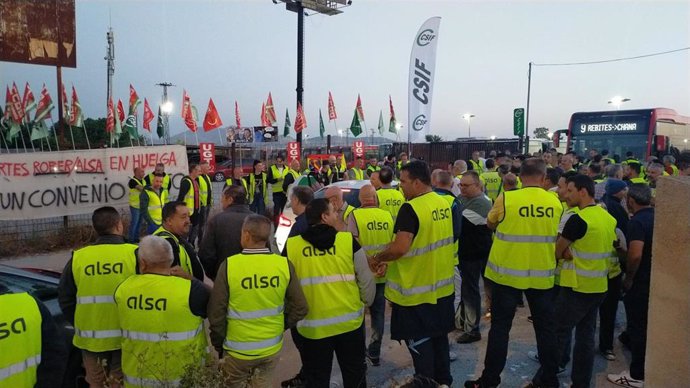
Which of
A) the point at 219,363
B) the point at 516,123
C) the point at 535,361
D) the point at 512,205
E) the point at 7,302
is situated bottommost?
the point at 535,361

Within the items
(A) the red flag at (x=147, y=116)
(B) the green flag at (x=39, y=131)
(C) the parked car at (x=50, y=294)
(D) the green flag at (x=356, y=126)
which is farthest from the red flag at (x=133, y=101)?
(C) the parked car at (x=50, y=294)

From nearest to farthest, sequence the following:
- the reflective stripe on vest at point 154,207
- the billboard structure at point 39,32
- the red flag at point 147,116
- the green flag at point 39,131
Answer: the reflective stripe on vest at point 154,207, the billboard structure at point 39,32, the green flag at point 39,131, the red flag at point 147,116

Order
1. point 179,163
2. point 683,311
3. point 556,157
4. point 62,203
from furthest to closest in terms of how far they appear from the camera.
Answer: point 179,163
point 556,157
point 62,203
point 683,311

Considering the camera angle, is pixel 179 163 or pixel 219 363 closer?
pixel 219 363

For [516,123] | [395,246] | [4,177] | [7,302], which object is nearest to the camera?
[7,302]

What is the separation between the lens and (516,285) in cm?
397

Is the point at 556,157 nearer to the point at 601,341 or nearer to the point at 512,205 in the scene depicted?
the point at 601,341

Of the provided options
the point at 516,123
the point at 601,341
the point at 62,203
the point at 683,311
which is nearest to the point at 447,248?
the point at 683,311

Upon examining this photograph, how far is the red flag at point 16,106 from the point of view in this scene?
1362cm

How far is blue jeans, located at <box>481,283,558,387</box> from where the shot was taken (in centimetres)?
396

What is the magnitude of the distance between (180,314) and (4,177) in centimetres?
861

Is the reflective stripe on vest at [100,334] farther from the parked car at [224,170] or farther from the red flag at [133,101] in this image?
the parked car at [224,170]

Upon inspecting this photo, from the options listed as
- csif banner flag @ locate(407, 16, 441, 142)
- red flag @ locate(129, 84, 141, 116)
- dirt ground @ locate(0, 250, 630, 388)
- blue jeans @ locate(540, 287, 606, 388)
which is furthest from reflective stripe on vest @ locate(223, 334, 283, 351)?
red flag @ locate(129, 84, 141, 116)

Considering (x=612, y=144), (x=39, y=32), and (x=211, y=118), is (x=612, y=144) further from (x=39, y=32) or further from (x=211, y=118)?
(x=39, y=32)
